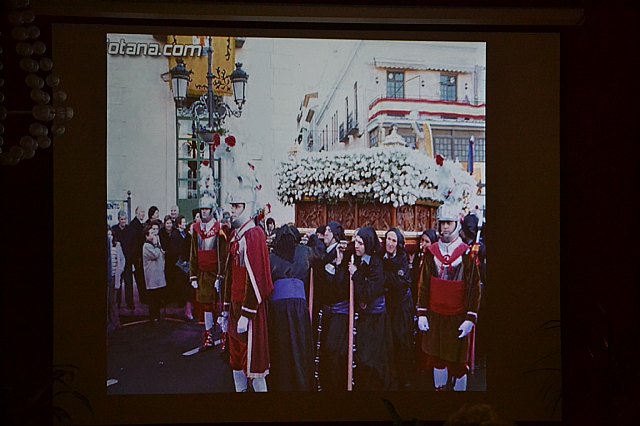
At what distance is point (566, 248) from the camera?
5297mm

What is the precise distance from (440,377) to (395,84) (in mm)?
1929

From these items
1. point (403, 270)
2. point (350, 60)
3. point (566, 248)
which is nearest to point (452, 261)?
point (403, 270)

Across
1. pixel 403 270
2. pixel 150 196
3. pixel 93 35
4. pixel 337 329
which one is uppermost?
pixel 93 35

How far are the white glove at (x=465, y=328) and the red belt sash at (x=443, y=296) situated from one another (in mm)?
115

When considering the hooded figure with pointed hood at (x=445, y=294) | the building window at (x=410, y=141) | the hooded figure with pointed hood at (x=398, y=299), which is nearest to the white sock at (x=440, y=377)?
the hooded figure with pointed hood at (x=445, y=294)

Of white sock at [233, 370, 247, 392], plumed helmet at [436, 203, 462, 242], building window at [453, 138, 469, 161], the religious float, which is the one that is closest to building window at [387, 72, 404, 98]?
the religious float

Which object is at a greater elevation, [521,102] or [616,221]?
[521,102]

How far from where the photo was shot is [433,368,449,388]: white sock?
513 centimetres

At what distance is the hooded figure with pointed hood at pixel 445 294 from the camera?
201 inches

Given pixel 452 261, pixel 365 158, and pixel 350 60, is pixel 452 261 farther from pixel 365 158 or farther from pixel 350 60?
pixel 350 60

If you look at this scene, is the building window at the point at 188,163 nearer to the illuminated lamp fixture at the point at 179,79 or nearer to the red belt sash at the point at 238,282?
the illuminated lamp fixture at the point at 179,79

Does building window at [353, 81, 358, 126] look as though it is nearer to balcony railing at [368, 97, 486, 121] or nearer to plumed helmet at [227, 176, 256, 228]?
balcony railing at [368, 97, 486, 121]

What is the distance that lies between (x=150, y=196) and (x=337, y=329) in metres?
1.47

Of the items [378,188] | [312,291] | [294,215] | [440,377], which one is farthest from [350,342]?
[378,188]
